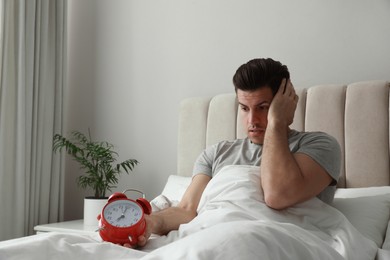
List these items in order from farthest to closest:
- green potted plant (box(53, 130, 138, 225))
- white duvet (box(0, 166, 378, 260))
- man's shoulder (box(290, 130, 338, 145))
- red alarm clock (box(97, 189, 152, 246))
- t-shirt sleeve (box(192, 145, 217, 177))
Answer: green potted plant (box(53, 130, 138, 225)) → t-shirt sleeve (box(192, 145, 217, 177)) → man's shoulder (box(290, 130, 338, 145)) → red alarm clock (box(97, 189, 152, 246)) → white duvet (box(0, 166, 378, 260))

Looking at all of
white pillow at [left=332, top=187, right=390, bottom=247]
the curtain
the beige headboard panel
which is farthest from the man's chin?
the curtain

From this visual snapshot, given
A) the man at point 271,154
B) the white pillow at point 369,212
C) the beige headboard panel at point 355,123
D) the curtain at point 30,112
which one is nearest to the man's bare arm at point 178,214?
the man at point 271,154

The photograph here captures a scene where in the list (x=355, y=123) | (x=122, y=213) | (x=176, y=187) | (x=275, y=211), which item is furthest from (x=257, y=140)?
(x=176, y=187)

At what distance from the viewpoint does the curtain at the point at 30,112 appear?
3.12m

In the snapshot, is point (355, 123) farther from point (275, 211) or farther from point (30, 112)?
point (30, 112)

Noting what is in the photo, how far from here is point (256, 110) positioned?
196 centimetres

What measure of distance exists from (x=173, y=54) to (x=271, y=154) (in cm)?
151

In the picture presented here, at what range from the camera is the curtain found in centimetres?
312

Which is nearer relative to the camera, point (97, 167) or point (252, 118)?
point (252, 118)

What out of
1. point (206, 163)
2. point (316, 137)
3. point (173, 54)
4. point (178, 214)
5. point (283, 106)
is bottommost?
point (178, 214)

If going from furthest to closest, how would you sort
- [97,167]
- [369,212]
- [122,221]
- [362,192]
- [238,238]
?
1. [97,167]
2. [362,192]
3. [369,212]
4. [122,221]
5. [238,238]

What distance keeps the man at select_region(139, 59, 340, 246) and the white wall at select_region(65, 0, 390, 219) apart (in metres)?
0.71

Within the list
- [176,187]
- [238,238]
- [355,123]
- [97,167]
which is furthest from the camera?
[97,167]

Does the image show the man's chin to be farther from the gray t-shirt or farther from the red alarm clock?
the red alarm clock
